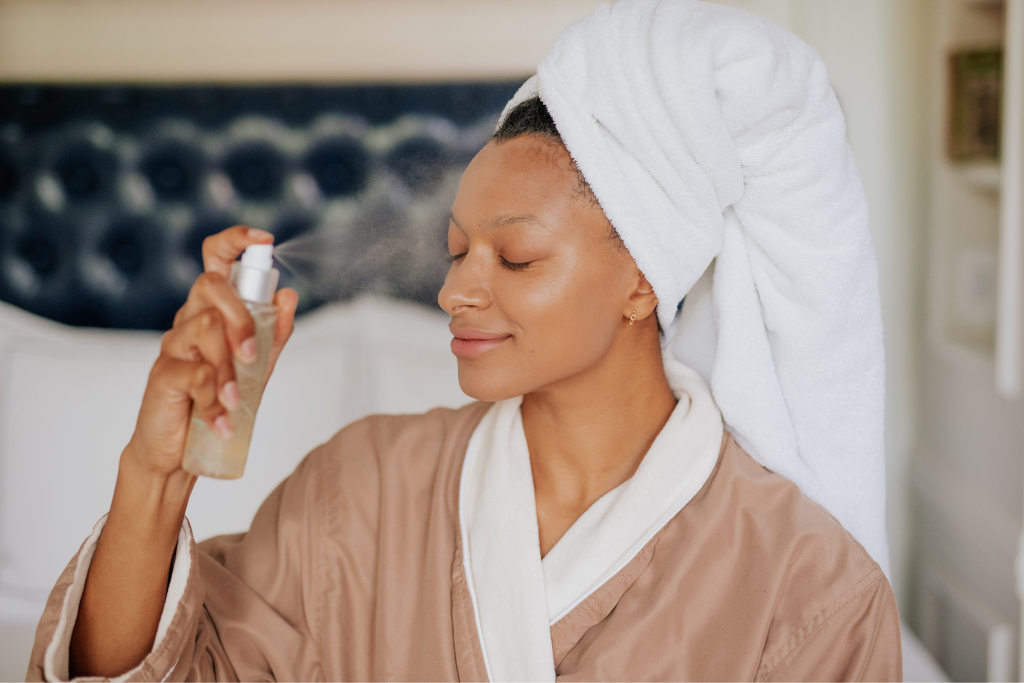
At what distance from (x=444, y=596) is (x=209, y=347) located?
0.45 meters

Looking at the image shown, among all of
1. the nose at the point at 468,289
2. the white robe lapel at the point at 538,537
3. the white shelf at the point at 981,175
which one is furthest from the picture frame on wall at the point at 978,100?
the nose at the point at 468,289

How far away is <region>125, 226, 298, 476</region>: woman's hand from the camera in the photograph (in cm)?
69

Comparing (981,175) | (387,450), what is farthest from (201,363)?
(981,175)

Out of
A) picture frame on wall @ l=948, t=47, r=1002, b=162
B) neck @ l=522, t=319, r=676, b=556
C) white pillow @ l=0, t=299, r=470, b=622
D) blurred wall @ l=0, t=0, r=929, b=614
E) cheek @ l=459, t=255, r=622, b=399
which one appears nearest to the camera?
cheek @ l=459, t=255, r=622, b=399

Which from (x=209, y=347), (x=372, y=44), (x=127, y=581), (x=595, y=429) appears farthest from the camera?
(x=372, y=44)

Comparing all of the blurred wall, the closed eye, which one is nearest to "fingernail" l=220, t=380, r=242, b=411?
the closed eye

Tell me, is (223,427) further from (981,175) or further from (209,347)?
(981,175)

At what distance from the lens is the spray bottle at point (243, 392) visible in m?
0.72

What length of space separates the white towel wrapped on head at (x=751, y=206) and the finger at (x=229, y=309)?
408mm

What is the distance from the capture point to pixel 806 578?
35.6 inches

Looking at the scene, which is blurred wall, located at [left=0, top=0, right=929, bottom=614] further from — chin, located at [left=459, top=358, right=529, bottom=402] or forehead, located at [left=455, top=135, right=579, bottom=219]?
chin, located at [left=459, top=358, right=529, bottom=402]

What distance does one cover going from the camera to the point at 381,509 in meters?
1.06

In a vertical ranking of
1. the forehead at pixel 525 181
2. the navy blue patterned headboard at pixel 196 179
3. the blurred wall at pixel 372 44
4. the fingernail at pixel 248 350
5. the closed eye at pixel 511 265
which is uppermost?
the blurred wall at pixel 372 44

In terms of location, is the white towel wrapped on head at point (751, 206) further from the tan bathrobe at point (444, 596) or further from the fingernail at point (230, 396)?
the fingernail at point (230, 396)
